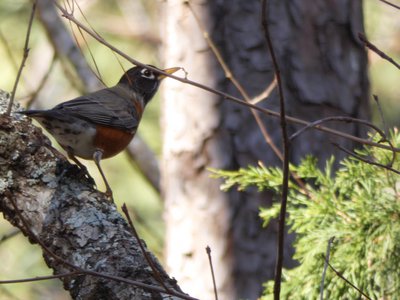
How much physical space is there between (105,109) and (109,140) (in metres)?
0.21

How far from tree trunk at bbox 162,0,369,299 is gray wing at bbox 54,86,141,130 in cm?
27

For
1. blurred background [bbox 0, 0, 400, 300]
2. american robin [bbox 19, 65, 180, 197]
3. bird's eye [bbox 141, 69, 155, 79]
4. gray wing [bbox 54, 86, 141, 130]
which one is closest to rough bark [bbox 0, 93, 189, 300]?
american robin [bbox 19, 65, 180, 197]

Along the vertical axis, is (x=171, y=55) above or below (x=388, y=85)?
below

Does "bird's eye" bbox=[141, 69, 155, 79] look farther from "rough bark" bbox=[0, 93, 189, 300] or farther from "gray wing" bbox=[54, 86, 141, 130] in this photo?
"rough bark" bbox=[0, 93, 189, 300]

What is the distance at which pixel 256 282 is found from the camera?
3.43m

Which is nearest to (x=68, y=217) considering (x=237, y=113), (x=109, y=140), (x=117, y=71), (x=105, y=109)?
(x=109, y=140)

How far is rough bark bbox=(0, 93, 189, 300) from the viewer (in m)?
1.78

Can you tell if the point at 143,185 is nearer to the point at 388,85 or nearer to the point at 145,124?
the point at 145,124

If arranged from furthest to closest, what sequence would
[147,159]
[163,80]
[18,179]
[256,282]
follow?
[147,159] → [163,80] → [256,282] → [18,179]

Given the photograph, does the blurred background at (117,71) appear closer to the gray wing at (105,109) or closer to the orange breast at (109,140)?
the gray wing at (105,109)

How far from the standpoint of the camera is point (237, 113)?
140 inches

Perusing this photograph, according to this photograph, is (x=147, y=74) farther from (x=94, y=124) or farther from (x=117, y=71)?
(x=117, y=71)

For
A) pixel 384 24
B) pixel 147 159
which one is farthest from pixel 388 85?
pixel 147 159

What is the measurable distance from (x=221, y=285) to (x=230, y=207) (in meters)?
0.38
